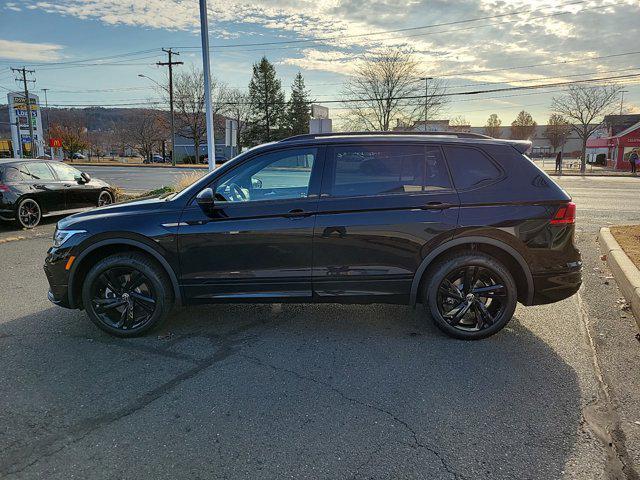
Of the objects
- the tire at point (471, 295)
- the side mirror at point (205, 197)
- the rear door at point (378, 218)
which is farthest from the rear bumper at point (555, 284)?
the side mirror at point (205, 197)

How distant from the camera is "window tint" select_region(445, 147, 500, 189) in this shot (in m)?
4.05

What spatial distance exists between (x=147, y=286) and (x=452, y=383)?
9.07 feet

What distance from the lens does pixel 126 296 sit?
13.8 feet

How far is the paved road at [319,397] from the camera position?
2.55 m

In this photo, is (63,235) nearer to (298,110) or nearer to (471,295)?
(471,295)

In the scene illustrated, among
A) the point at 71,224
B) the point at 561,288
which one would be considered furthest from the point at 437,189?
the point at 71,224

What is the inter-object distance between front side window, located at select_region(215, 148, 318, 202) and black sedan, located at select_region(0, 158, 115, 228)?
798cm

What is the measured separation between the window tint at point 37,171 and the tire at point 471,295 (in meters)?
9.71

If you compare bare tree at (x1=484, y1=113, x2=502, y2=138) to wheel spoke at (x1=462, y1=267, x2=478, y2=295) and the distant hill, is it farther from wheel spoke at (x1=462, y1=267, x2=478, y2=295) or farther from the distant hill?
wheel spoke at (x1=462, y1=267, x2=478, y2=295)

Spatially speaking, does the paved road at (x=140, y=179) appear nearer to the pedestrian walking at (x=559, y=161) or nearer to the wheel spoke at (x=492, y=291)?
the wheel spoke at (x=492, y=291)

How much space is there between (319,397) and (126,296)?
211 cm

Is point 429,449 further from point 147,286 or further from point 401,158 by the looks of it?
point 147,286

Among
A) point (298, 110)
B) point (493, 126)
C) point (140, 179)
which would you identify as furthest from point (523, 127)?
point (140, 179)

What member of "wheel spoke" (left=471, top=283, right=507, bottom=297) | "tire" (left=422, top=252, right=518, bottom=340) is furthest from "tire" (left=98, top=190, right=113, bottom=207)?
"wheel spoke" (left=471, top=283, right=507, bottom=297)
